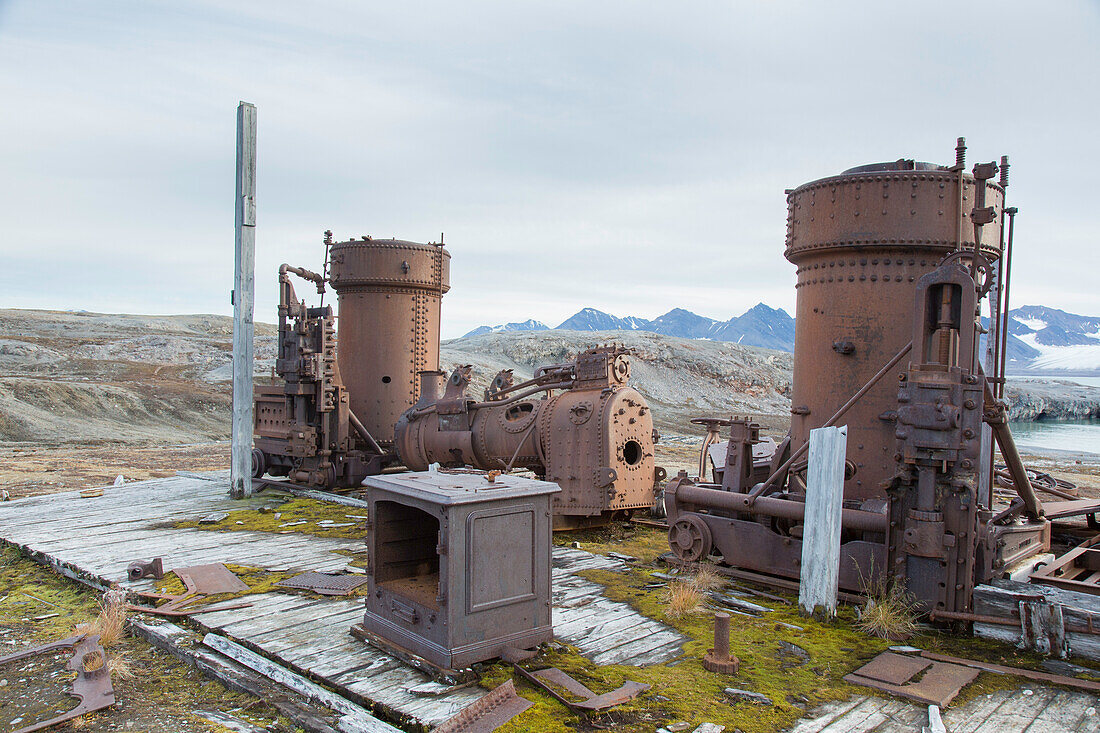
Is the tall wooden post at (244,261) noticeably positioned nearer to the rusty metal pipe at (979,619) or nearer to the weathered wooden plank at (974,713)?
the rusty metal pipe at (979,619)

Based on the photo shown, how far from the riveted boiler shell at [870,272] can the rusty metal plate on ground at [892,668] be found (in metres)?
1.94

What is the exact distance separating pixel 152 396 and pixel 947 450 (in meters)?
29.8

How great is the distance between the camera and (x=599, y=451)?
884 centimetres

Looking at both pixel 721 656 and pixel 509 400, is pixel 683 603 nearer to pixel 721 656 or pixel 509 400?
pixel 721 656

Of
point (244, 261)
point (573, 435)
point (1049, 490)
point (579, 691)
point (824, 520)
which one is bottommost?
point (579, 691)

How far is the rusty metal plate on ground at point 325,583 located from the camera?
645cm

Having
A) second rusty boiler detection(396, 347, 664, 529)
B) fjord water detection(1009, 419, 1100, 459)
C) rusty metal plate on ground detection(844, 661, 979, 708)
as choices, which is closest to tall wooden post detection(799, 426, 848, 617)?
rusty metal plate on ground detection(844, 661, 979, 708)

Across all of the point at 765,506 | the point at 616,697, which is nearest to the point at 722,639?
the point at 616,697

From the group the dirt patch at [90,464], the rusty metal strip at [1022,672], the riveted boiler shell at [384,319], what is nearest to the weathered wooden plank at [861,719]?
the rusty metal strip at [1022,672]

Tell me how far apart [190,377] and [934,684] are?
35.4 m

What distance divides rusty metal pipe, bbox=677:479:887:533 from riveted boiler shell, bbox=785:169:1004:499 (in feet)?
2.32

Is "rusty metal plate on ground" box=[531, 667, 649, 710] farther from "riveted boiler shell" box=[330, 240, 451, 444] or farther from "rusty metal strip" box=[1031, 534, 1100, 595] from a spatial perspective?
"riveted boiler shell" box=[330, 240, 451, 444]

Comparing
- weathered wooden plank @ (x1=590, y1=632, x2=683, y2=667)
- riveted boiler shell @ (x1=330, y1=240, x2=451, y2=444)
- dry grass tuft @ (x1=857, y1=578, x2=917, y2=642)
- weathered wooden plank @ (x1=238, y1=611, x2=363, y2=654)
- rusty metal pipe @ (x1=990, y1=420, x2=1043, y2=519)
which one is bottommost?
weathered wooden plank @ (x1=238, y1=611, x2=363, y2=654)

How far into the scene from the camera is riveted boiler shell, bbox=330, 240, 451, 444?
12.7 m
